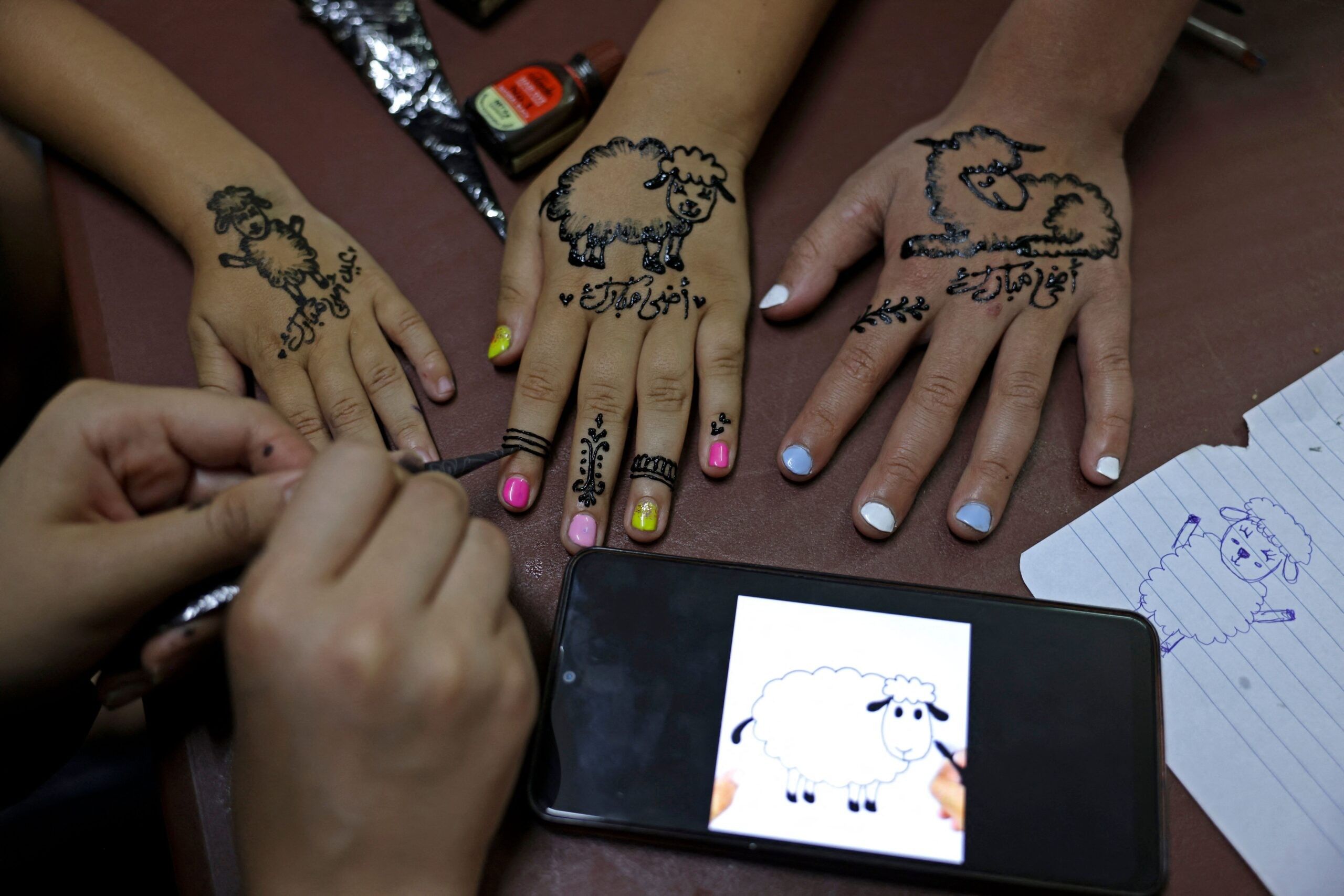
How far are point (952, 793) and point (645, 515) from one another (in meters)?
0.28

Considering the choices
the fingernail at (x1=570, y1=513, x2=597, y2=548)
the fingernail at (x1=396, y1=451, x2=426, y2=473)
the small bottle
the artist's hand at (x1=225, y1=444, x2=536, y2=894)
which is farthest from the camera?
the small bottle

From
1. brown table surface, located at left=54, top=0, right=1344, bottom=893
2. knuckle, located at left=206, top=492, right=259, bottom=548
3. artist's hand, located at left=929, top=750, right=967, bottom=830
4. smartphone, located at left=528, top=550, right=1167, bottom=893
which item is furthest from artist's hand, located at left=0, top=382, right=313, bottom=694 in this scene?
artist's hand, located at left=929, top=750, right=967, bottom=830

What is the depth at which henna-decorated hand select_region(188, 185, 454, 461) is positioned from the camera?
0.65 m

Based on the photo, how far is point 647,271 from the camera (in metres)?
0.68

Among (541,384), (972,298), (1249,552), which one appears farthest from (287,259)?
(1249,552)

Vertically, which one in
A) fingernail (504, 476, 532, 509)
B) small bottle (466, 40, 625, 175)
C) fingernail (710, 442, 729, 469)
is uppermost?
small bottle (466, 40, 625, 175)

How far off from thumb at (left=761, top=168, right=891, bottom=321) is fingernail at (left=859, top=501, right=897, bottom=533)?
0.18 meters

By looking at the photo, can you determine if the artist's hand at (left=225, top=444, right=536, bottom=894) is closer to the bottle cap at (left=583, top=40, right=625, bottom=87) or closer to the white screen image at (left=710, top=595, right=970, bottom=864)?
the white screen image at (left=710, top=595, right=970, bottom=864)

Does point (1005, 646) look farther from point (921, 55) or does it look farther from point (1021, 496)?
point (921, 55)

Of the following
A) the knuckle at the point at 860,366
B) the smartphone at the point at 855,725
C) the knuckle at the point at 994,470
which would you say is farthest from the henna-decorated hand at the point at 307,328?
the knuckle at the point at 994,470

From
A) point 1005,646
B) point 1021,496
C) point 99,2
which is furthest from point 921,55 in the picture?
point 99,2

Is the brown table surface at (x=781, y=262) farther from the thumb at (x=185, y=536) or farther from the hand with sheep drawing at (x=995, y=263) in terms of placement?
the thumb at (x=185, y=536)

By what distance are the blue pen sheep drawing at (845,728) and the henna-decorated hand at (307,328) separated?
331 mm

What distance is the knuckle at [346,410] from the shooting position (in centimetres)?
65
